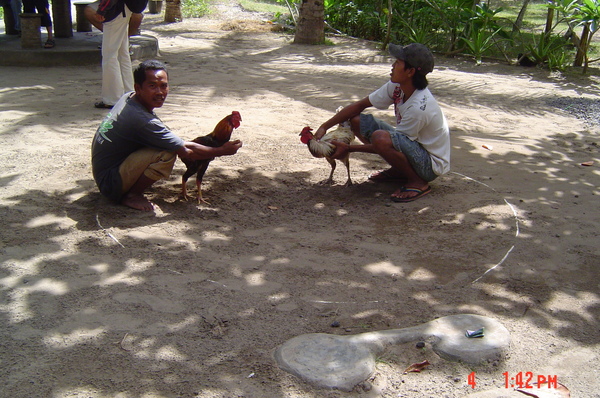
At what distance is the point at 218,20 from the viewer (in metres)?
15.8

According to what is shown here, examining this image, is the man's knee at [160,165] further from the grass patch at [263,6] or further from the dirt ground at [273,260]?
the grass patch at [263,6]

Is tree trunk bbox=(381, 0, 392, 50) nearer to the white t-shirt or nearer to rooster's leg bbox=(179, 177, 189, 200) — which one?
the white t-shirt

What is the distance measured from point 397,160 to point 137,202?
227 cm

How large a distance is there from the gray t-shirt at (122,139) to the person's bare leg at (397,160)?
67.3 inches

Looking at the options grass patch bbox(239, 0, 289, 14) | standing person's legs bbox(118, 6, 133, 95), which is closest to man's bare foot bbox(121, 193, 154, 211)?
standing person's legs bbox(118, 6, 133, 95)

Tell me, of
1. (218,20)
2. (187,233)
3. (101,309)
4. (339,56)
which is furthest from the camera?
(218,20)

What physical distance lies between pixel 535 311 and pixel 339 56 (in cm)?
902

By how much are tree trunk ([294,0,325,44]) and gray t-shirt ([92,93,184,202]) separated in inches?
338

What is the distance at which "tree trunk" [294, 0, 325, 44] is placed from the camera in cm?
1270

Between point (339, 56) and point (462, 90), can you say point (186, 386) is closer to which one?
point (462, 90)

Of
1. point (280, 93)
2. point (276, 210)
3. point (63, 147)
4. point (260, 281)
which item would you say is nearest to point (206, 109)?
point (280, 93)

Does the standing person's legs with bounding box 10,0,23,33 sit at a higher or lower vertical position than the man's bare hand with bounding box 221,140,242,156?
higher

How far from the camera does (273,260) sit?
4.14m

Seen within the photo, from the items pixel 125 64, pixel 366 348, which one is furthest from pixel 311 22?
pixel 366 348
